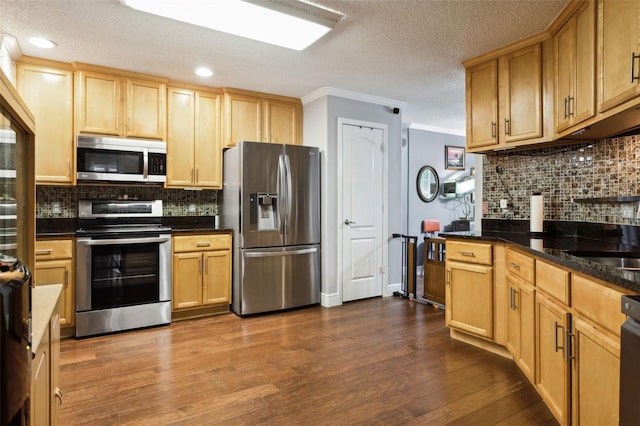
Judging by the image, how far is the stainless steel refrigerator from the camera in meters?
3.81

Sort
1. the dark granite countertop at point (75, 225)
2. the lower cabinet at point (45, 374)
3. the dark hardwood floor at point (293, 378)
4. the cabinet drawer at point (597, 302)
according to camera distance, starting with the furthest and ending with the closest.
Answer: the dark granite countertop at point (75, 225) < the dark hardwood floor at point (293, 378) < the cabinet drawer at point (597, 302) < the lower cabinet at point (45, 374)

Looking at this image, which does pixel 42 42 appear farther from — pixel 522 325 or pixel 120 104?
pixel 522 325

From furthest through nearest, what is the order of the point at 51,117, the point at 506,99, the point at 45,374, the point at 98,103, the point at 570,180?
the point at 98,103 < the point at 51,117 < the point at 506,99 < the point at 570,180 < the point at 45,374

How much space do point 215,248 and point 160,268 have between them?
551 millimetres

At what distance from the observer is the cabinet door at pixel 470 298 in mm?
2814

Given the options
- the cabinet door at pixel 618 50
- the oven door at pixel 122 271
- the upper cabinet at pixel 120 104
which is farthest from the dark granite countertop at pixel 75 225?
the cabinet door at pixel 618 50

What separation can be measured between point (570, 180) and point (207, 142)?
3380 millimetres

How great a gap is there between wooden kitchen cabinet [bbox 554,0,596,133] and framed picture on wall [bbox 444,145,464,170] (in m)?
3.85

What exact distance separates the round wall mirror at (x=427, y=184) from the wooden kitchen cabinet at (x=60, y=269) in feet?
16.0

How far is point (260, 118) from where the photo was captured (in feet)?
14.1

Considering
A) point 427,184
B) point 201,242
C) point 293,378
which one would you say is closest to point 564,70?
point 293,378

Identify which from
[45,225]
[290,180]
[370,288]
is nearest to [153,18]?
[290,180]

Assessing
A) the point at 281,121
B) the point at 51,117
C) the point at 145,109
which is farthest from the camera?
the point at 281,121

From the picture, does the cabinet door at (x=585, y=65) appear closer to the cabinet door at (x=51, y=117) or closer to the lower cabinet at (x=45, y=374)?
the lower cabinet at (x=45, y=374)
